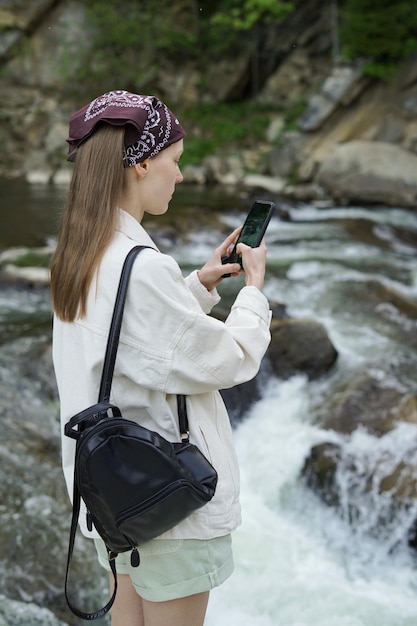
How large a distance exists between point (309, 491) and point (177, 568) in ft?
9.93

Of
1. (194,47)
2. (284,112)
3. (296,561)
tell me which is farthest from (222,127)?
(296,561)

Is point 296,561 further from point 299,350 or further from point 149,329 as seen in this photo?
point 149,329

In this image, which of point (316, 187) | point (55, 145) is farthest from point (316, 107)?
point (55, 145)

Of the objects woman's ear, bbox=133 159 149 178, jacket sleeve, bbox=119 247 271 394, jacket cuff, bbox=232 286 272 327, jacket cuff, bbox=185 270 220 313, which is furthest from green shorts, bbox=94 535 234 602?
woman's ear, bbox=133 159 149 178

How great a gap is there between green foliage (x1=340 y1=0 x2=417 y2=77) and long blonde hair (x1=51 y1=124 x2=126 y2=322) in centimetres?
1532

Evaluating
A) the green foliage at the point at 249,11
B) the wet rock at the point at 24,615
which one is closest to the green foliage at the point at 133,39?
the green foliage at the point at 249,11

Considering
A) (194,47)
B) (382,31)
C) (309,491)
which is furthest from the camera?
(194,47)

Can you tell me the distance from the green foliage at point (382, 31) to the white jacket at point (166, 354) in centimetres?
1539

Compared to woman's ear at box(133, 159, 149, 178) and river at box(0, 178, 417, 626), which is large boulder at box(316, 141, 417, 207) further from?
woman's ear at box(133, 159, 149, 178)

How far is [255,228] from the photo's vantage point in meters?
1.63

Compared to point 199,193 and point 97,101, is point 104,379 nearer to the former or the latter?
point 97,101

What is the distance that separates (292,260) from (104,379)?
814cm

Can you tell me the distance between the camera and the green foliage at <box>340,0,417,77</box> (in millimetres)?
15039

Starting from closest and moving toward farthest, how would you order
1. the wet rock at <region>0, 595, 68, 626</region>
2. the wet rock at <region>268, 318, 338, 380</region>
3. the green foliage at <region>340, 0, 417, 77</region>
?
the wet rock at <region>0, 595, 68, 626</region>
the wet rock at <region>268, 318, 338, 380</region>
the green foliage at <region>340, 0, 417, 77</region>
